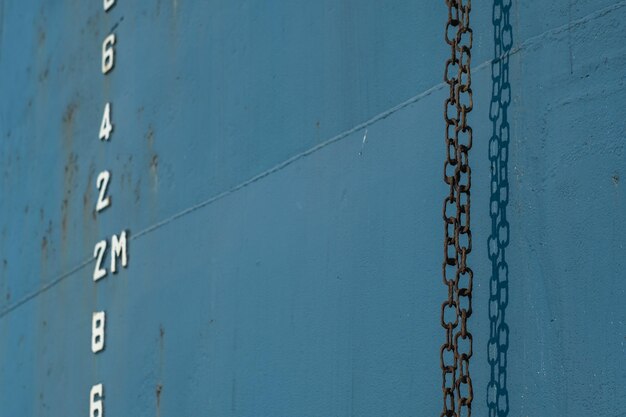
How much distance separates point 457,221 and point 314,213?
682mm

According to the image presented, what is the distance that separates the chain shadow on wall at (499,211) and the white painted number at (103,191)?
6.89 feet

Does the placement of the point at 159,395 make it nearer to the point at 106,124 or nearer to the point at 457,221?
the point at 106,124

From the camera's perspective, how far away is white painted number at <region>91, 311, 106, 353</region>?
4469mm

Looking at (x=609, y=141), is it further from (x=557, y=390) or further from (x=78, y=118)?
(x=78, y=118)

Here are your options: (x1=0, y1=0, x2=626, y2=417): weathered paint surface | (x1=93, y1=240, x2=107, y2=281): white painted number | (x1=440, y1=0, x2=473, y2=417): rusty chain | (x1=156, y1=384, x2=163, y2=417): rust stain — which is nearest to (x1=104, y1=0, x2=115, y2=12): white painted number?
(x1=0, y1=0, x2=626, y2=417): weathered paint surface

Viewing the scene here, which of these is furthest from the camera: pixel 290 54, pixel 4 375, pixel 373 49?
pixel 4 375

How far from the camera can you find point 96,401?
4.42m

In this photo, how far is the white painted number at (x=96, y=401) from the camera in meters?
4.38

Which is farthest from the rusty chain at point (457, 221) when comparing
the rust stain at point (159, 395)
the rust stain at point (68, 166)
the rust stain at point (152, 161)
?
the rust stain at point (68, 166)

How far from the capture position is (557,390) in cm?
257

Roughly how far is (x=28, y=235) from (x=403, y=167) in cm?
272

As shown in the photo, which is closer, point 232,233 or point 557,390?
point 557,390

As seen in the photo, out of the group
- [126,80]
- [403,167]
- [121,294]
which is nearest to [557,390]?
[403,167]

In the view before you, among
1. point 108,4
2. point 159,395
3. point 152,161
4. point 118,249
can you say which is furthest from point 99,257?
point 108,4
